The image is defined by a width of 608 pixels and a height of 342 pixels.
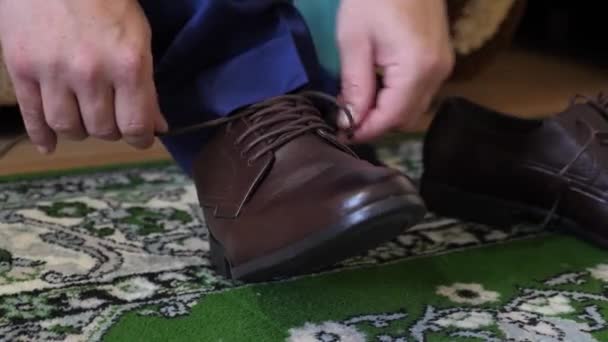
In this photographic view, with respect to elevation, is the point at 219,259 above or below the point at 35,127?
below

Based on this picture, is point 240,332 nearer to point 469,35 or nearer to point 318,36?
point 318,36

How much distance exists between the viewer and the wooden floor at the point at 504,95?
1.06m

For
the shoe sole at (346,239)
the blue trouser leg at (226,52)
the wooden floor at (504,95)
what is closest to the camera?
the shoe sole at (346,239)

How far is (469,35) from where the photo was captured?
Answer: 4.17ft

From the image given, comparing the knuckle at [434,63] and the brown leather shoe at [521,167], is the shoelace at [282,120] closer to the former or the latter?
the knuckle at [434,63]

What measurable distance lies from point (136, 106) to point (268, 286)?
206 millimetres

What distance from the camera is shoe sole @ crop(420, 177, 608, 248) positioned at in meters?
0.84

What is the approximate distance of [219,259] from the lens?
68 cm

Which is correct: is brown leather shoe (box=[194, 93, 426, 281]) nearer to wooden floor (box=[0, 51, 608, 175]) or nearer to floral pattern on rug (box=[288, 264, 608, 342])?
floral pattern on rug (box=[288, 264, 608, 342])

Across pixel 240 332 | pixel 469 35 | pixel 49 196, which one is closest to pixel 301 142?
pixel 240 332

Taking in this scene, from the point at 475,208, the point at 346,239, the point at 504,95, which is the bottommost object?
the point at 504,95

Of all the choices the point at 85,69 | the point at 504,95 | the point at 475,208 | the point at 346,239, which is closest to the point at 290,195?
the point at 346,239

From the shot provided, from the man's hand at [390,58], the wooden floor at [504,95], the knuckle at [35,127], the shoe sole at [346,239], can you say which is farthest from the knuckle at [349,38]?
the wooden floor at [504,95]

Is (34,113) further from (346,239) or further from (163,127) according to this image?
(346,239)
